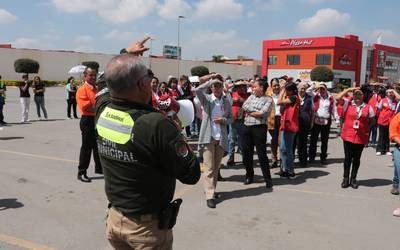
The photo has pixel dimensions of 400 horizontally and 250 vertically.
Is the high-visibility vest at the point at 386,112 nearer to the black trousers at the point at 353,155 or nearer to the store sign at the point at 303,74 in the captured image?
the black trousers at the point at 353,155

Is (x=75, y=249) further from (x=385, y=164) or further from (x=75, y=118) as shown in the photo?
(x=75, y=118)

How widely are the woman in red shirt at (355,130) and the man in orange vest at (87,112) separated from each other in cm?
445

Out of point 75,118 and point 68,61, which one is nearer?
point 75,118

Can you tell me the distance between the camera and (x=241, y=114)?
909cm

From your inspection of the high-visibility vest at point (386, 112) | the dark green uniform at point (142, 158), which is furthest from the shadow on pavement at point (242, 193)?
the high-visibility vest at point (386, 112)

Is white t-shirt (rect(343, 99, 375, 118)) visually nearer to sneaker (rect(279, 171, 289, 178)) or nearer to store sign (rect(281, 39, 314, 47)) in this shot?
sneaker (rect(279, 171, 289, 178))

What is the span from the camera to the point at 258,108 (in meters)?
7.11

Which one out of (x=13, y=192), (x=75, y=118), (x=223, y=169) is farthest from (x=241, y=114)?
(x=75, y=118)

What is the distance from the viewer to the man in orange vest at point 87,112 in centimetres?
692

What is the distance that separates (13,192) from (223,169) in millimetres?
4083

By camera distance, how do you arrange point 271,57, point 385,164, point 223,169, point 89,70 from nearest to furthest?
point 89,70 → point 223,169 → point 385,164 → point 271,57

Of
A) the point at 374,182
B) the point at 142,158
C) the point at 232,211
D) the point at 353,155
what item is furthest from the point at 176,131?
the point at 374,182

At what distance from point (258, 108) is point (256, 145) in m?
0.66

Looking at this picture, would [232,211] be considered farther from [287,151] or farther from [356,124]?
[356,124]
